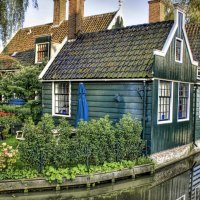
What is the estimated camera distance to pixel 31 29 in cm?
2923

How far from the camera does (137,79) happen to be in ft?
42.5

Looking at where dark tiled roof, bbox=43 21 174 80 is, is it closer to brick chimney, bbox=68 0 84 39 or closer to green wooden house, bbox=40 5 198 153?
green wooden house, bbox=40 5 198 153

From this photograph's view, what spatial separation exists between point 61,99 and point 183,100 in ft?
19.0

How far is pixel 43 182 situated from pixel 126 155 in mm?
3473

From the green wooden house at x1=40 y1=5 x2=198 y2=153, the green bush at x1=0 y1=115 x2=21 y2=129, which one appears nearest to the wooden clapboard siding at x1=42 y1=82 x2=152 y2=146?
the green wooden house at x1=40 y1=5 x2=198 y2=153

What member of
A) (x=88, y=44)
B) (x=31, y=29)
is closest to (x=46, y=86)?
(x=88, y=44)

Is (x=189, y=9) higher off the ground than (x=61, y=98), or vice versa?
(x=189, y=9)

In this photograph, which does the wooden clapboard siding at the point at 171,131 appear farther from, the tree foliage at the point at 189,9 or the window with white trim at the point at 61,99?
the tree foliage at the point at 189,9

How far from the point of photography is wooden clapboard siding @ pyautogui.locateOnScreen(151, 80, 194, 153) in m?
13.0

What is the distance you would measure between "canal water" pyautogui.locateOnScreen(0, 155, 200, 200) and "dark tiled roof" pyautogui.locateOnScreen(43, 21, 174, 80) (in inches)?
158

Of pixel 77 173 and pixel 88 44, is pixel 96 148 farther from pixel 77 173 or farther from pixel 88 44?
pixel 88 44

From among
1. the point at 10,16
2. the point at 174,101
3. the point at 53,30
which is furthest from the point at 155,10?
the point at 10,16

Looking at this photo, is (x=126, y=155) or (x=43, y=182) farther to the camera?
(x=126, y=155)

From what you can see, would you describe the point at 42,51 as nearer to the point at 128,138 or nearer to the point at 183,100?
the point at 183,100
